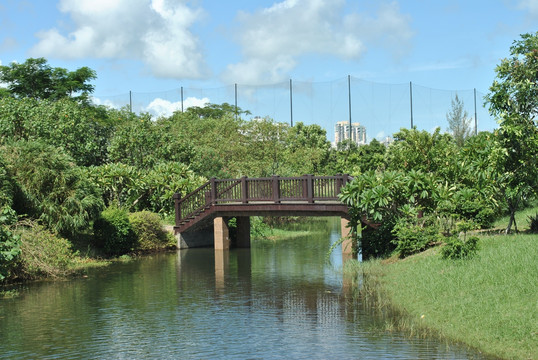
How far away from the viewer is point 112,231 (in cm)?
2622

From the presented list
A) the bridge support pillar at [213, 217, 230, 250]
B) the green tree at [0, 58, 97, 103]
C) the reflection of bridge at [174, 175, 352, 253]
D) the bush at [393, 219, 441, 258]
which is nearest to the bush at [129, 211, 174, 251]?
the reflection of bridge at [174, 175, 352, 253]

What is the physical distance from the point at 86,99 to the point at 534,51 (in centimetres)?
4202

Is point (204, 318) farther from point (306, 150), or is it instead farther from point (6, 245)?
point (306, 150)

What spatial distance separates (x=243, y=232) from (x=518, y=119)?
50.7ft

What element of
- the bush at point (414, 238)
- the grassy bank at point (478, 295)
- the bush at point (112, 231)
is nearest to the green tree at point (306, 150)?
the bush at point (112, 231)

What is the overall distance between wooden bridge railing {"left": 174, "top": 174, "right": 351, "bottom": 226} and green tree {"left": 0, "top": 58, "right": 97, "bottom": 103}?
85.9 feet

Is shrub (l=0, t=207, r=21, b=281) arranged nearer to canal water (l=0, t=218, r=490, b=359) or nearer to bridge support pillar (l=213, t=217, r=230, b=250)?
canal water (l=0, t=218, r=490, b=359)

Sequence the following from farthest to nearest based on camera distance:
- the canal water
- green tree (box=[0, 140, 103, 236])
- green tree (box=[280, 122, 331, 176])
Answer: green tree (box=[280, 122, 331, 176]) < green tree (box=[0, 140, 103, 236]) < the canal water

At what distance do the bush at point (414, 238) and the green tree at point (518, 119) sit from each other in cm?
238

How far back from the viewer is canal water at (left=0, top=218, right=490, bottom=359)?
1127 centimetres

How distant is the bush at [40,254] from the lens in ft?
65.5

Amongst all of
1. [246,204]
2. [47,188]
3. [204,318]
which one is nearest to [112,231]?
[47,188]

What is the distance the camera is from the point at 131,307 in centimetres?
1582

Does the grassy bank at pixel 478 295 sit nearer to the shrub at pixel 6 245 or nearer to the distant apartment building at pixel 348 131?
the shrub at pixel 6 245
